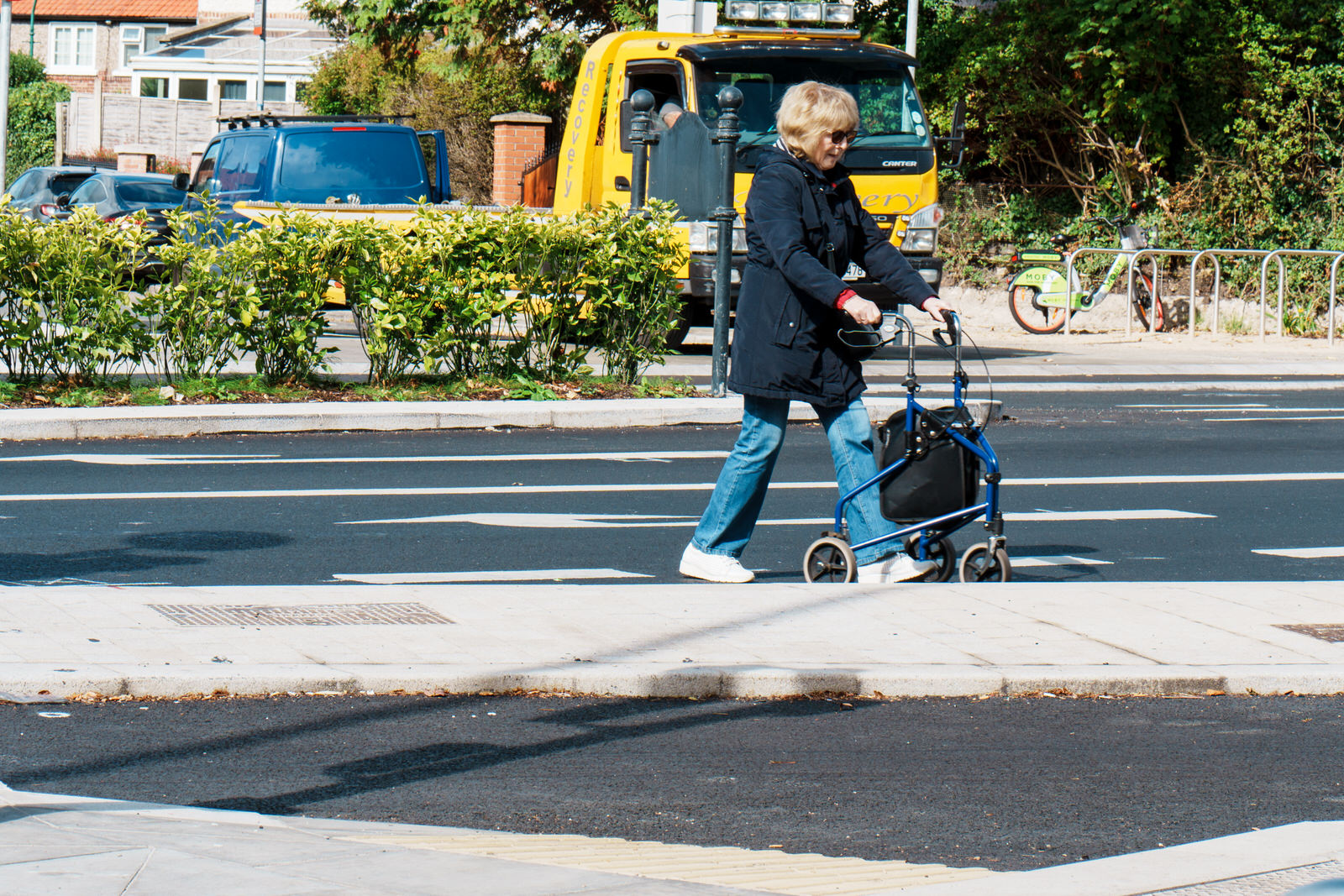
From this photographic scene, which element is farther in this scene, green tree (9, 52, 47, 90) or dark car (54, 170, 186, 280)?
green tree (9, 52, 47, 90)

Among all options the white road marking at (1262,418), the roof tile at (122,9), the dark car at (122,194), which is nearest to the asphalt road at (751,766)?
the white road marking at (1262,418)

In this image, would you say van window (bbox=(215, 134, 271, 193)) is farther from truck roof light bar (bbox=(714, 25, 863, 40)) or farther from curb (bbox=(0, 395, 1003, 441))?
curb (bbox=(0, 395, 1003, 441))

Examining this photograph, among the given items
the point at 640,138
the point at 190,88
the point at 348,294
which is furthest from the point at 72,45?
the point at 348,294

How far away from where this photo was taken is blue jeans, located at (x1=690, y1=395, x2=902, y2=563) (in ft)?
22.8

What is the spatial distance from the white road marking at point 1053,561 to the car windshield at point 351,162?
43.1 feet

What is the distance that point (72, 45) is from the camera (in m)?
77.0

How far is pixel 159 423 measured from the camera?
39.0 ft

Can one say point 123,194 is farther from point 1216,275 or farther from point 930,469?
point 930,469

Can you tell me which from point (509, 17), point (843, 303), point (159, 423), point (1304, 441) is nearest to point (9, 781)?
point (843, 303)

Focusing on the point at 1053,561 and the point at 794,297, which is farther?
the point at 1053,561

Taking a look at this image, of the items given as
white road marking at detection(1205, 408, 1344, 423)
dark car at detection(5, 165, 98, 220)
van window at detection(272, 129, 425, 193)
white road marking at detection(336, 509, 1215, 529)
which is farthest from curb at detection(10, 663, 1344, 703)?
dark car at detection(5, 165, 98, 220)

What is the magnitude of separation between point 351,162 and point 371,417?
8109mm

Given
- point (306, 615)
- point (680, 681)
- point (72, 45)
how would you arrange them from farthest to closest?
point (72, 45)
point (306, 615)
point (680, 681)

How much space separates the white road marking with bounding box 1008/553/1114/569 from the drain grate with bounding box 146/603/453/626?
9.25 ft
